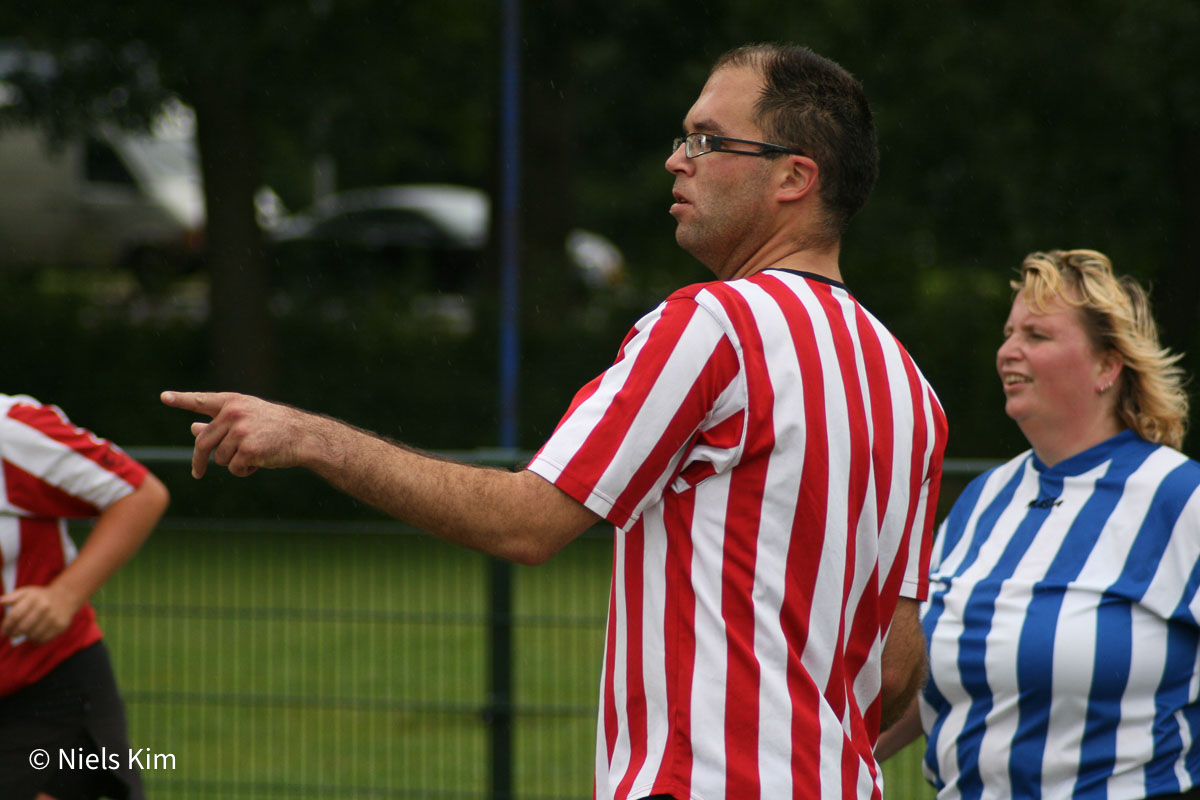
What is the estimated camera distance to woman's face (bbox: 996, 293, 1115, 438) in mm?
3385

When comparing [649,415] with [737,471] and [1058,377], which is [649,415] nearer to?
[737,471]

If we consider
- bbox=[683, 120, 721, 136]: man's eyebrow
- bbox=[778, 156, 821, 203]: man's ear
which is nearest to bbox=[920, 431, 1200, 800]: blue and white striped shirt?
bbox=[778, 156, 821, 203]: man's ear

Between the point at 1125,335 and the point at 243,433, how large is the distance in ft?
7.30

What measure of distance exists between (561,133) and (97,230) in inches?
258

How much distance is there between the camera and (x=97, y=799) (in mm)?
3898

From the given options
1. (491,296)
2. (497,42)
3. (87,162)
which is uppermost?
(497,42)

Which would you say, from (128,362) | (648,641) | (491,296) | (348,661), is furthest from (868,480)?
(128,362)

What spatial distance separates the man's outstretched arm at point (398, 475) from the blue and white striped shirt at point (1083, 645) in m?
1.47

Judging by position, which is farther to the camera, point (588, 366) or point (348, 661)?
point (588, 366)

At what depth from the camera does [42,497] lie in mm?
3756

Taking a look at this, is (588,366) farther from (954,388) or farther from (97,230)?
(97,230)

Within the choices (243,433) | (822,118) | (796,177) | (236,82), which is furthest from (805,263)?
(236,82)

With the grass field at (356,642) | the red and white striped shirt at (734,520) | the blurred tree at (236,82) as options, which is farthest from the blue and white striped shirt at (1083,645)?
the blurred tree at (236,82)

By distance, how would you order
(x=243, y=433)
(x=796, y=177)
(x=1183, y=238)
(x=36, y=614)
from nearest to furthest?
(x=243, y=433) < (x=796, y=177) < (x=36, y=614) < (x=1183, y=238)
